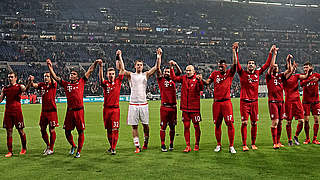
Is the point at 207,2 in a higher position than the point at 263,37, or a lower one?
higher

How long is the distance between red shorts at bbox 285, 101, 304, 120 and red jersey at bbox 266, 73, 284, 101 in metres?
0.67

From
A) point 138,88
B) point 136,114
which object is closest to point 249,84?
point 138,88

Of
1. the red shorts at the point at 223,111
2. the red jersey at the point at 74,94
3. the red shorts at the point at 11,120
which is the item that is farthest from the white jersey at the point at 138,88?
the red shorts at the point at 11,120

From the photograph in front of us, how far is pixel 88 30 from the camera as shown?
60469mm

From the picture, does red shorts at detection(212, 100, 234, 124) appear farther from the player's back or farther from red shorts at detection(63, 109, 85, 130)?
red shorts at detection(63, 109, 85, 130)

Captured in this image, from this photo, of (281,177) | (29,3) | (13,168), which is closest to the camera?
(281,177)

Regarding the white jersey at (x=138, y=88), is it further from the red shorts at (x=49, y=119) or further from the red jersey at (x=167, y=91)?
the red shorts at (x=49, y=119)

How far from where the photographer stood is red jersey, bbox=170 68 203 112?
9.38m

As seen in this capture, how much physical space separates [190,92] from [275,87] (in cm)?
244

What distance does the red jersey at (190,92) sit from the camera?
9383mm

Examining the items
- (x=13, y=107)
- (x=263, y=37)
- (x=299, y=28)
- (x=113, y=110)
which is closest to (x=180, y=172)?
(x=113, y=110)

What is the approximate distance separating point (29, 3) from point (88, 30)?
11.1 m

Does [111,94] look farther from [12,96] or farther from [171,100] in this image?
[12,96]

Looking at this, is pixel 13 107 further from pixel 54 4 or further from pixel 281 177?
pixel 54 4
